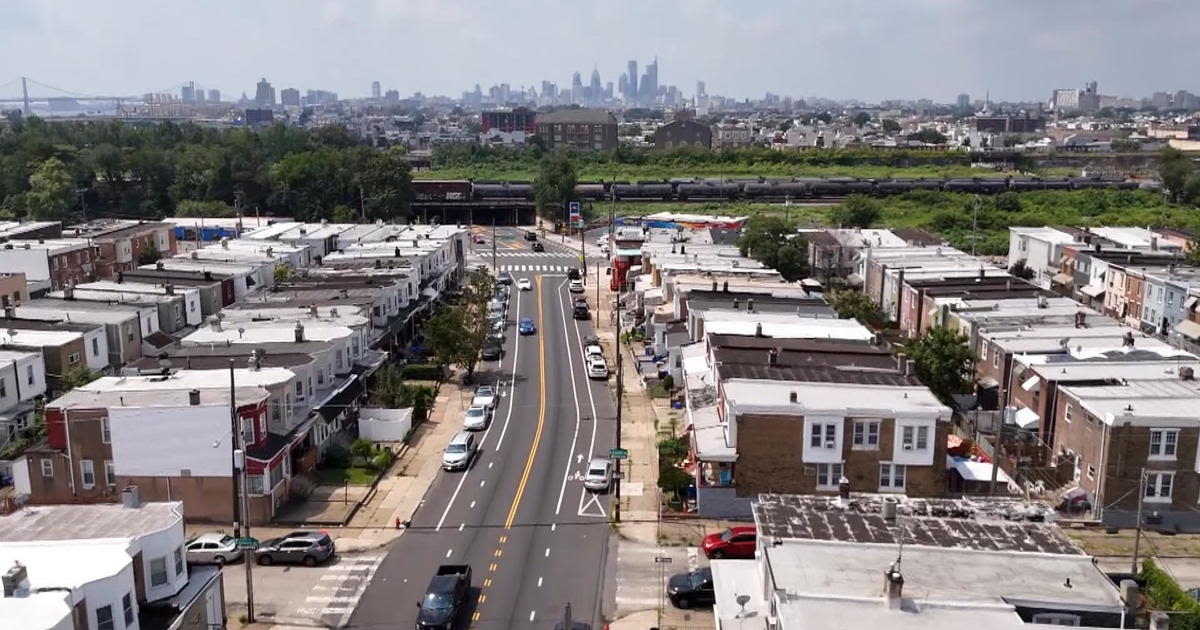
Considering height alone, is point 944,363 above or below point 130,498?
below

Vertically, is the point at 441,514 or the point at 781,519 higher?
the point at 781,519

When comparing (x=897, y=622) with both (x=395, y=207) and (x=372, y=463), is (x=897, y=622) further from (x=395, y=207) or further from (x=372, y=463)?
(x=395, y=207)

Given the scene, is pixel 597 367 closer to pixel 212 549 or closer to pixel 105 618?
pixel 212 549

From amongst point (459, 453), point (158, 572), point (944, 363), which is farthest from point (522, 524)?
point (944, 363)

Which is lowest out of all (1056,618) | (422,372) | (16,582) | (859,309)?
(422,372)

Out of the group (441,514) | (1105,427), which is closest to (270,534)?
→ (441,514)

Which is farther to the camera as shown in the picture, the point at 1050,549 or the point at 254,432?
the point at 254,432

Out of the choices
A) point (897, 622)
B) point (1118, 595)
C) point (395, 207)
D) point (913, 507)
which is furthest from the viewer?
point (395, 207)
